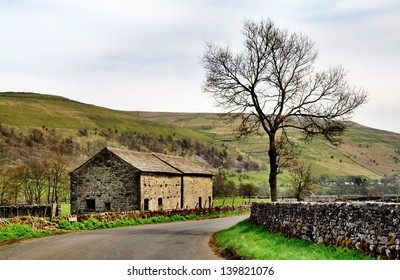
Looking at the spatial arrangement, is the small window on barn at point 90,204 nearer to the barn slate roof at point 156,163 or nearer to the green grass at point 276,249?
the barn slate roof at point 156,163

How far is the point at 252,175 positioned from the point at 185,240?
134 metres

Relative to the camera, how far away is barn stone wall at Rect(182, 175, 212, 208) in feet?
171

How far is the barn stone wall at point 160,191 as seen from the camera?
42906mm

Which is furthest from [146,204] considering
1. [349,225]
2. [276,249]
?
[349,225]

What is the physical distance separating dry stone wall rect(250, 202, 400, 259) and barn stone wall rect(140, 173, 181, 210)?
24840 mm

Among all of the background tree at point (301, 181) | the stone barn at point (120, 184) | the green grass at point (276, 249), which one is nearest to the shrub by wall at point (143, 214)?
the stone barn at point (120, 184)

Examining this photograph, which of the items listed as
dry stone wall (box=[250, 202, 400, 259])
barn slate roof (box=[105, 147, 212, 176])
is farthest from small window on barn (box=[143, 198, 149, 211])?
dry stone wall (box=[250, 202, 400, 259])

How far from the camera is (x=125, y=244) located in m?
20.4

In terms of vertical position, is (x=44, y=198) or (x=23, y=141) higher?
(x=23, y=141)

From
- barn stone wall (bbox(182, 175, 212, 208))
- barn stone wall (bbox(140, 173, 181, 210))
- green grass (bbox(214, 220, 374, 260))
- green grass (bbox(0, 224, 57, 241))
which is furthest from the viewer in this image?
barn stone wall (bbox(182, 175, 212, 208))

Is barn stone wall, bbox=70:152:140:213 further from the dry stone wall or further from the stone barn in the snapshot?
the dry stone wall

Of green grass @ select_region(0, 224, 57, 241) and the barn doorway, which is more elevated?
green grass @ select_region(0, 224, 57, 241)
